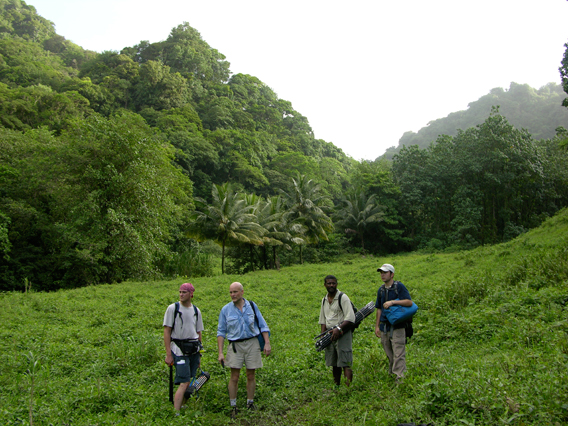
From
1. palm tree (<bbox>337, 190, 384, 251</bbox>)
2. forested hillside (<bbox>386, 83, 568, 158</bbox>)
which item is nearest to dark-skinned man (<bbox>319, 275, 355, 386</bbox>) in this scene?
palm tree (<bbox>337, 190, 384, 251</bbox>)

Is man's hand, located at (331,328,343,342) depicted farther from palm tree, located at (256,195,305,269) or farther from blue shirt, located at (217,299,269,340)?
palm tree, located at (256,195,305,269)

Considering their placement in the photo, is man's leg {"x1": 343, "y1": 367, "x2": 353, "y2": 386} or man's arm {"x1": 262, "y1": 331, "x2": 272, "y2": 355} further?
man's leg {"x1": 343, "y1": 367, "x2": 353, "y2": 386}

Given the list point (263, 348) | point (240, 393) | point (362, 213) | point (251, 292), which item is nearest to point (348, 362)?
point (263, 348)

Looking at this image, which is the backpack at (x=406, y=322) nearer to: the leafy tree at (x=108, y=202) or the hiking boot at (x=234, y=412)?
the hiking boot at (x=234, y=412)

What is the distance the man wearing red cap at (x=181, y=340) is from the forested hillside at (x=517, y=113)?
62.6 m

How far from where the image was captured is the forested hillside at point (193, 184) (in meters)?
17.1

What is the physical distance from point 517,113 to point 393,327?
9014cm

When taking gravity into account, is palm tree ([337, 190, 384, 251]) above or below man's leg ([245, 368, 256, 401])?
above

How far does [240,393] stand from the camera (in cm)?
478

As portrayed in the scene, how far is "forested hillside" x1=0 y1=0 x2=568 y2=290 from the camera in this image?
17109mm

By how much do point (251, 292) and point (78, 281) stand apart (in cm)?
1038

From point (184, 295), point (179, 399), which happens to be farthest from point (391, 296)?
point (179, 399)

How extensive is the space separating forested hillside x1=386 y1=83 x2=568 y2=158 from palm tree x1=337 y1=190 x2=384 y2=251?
3275cm

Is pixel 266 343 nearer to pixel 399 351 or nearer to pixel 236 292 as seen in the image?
pixel 236 292
